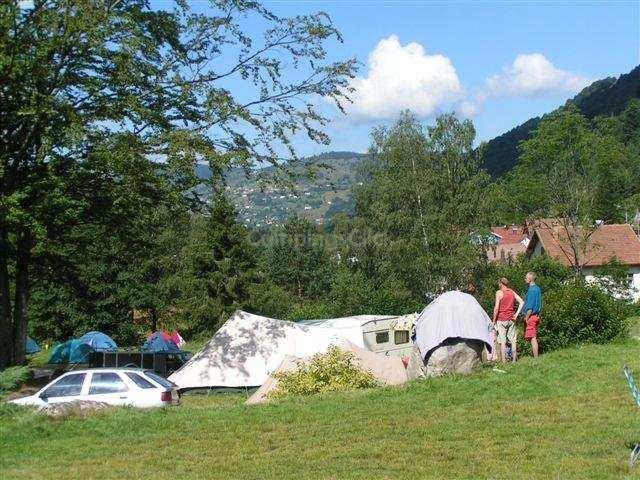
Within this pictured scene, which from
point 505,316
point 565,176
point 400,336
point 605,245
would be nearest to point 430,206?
point 565,176

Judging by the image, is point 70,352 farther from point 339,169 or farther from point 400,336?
point 339,169

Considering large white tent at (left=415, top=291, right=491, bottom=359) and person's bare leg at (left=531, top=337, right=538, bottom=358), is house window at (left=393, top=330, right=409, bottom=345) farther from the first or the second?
large white tent at (left=415, top=291, right=491, bottom=359)

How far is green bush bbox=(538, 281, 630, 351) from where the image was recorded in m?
16.2

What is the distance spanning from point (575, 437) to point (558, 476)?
5.27 ft

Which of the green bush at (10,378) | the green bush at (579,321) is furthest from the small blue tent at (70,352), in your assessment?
the green bush at (579,321)

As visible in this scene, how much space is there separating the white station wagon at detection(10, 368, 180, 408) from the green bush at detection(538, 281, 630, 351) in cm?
763

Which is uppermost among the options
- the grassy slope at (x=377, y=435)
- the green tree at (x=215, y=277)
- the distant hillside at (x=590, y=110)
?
the distant hillside at (x=590, y=110)

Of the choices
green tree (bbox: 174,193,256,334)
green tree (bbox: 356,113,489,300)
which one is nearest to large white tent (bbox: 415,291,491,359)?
green tree (bbox: 356,113,489,300)

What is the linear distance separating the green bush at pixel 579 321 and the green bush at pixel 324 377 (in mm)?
4151

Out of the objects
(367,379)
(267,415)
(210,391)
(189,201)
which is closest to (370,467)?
(267,415)

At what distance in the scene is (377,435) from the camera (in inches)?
360

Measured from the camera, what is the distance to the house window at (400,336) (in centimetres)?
2471

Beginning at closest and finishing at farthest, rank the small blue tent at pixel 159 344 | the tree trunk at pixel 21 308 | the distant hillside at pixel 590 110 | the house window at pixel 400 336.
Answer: the tree trunk at pixel 21 308 < the house window at pixel 400 336 < the small blue tent at pixel 159 344 < the distant hillside at pixel 590 110

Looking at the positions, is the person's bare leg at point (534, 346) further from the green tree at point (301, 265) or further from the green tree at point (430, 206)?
the green tree at point (301, 265)
